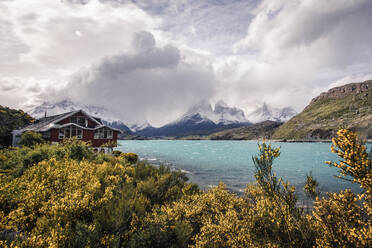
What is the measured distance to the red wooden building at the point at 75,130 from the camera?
34.2m

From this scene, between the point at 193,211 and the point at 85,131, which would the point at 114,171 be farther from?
the point at 85,131

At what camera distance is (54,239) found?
16.2 feet

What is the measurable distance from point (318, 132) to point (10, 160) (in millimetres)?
228848

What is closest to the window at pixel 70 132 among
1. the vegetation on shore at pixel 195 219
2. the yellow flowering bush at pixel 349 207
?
the vegetation on shore at pixel 195 219

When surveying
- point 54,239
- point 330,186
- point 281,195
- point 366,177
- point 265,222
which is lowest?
point 330,186

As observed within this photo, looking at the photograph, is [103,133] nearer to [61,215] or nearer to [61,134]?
[61,134]

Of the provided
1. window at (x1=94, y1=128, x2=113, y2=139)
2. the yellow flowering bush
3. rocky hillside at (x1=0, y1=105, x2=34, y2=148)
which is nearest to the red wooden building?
window at (x1=94, y1=128, x2=113, y2=139)

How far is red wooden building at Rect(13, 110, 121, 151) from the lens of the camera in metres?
34.2

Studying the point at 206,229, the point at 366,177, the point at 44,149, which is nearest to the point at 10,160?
the point at 44,149

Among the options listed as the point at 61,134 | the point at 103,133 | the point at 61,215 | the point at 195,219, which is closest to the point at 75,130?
the point at 61,134

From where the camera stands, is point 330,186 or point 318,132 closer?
point 330,186

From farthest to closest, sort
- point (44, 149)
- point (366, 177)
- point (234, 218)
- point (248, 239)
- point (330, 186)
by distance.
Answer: point (330, 186) < point (44, 149) < point (234, 218) < point (248, 239) < point (366, 177)

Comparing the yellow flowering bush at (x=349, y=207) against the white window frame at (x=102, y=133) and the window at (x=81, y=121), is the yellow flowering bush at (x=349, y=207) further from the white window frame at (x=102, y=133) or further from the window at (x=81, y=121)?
the window at (x=81, y=121)

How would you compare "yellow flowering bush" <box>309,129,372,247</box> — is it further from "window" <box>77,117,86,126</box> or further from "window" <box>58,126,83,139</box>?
"window" <box>77,117,86,126</box>
